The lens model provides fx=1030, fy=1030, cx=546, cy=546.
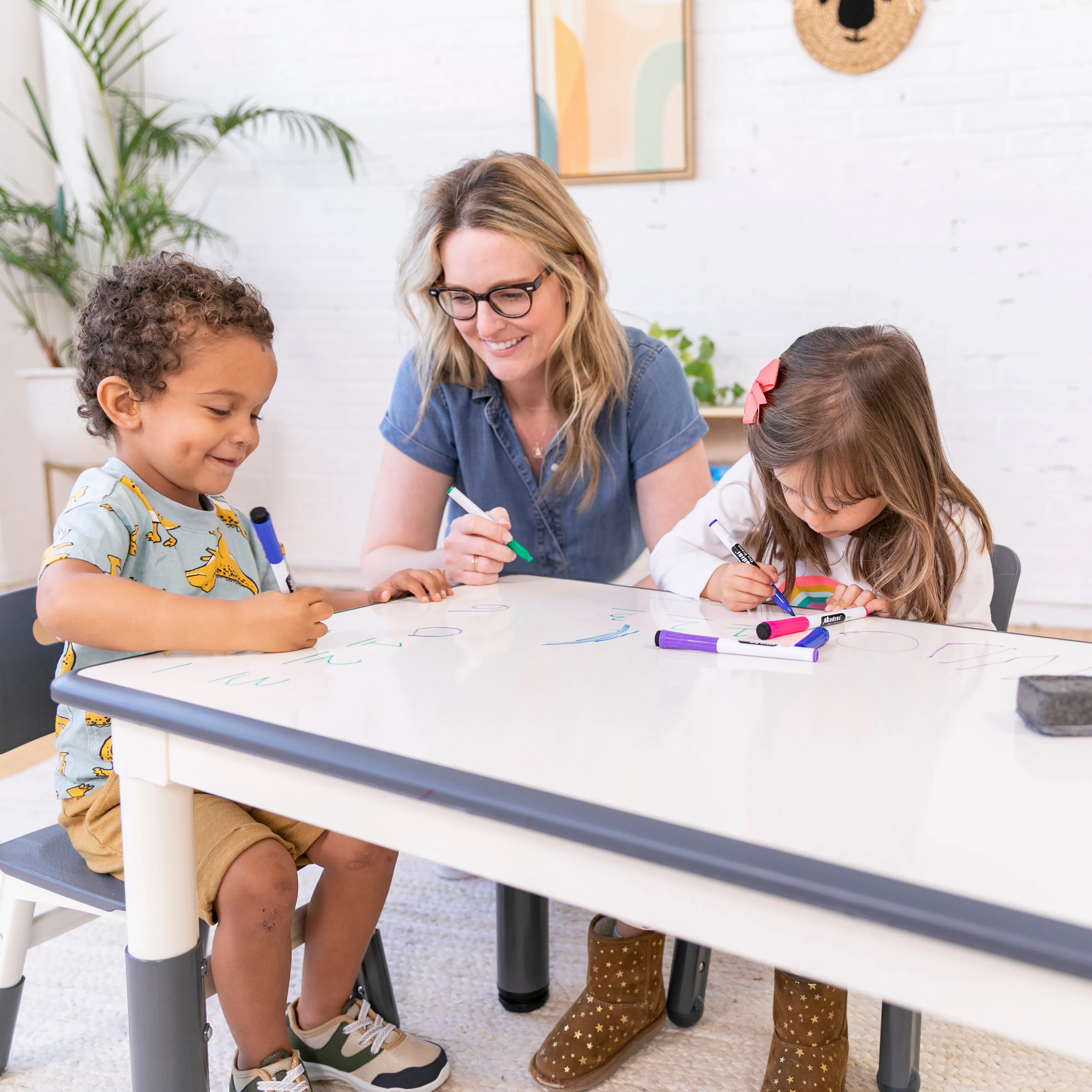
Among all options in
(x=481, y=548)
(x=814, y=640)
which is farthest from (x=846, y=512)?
(x=481, y=548)

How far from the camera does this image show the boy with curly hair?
0.87 metres

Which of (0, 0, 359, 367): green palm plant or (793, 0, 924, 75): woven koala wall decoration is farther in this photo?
(0, 0, 359, 367): green palm plant

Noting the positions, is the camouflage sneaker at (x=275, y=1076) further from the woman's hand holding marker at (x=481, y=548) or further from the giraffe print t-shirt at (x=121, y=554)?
the woman's hand holding marker at (x=481, y=548)

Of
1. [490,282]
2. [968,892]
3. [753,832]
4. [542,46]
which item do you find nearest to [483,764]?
[753,832]

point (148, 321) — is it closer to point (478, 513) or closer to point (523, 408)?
point (478, 513)

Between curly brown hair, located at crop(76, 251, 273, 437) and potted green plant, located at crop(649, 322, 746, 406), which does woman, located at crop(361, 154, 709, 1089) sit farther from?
potted green plant, located at crop(649, 322, 746, 406)

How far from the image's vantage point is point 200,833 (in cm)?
92

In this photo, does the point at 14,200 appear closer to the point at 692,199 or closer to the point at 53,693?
the point at 692,199

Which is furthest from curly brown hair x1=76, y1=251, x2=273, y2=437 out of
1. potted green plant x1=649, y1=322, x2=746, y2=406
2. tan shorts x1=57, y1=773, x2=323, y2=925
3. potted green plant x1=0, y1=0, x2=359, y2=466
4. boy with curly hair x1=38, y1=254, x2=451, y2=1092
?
potted green plant x1=0, y1=0, x2=359, y2=466

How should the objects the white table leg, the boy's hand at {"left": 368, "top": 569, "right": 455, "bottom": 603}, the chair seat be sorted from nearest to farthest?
the white table leg → the chair seat → the boy's hand at {"left": 368, "top": 569, "right": 455, "bottom": 603}

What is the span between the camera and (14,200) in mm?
3146

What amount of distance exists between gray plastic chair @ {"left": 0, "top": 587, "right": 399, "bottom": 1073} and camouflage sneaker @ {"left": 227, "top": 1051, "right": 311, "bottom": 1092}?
0.26 ft

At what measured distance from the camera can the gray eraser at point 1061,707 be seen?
64 cm

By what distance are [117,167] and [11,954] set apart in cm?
291
